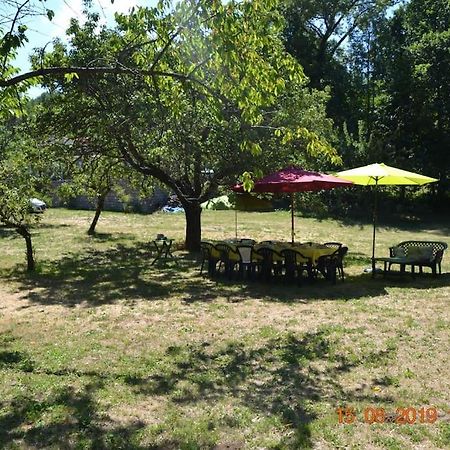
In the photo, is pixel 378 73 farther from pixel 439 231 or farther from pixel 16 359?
pixel 16 359

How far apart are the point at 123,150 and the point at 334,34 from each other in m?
28.4

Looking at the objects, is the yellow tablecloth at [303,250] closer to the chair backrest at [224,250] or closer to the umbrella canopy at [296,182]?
the chair backrest at [224,250]

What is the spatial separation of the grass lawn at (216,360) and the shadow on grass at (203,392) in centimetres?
2

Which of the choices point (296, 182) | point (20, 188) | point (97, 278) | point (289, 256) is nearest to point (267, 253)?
point (289, 256)

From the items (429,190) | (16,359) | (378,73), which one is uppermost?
(378,73)

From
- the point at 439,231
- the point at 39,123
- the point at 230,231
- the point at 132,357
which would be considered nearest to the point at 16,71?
the point at 132,357

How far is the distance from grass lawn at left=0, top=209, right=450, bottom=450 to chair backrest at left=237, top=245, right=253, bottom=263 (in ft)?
1.88

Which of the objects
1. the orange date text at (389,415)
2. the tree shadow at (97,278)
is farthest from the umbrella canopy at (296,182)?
the orange date text at (389,415)

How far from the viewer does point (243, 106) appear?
5832mm

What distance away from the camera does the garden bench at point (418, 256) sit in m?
10.9

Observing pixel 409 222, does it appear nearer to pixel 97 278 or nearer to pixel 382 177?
pixel 382 177

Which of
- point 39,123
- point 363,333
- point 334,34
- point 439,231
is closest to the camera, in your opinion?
point 363,333

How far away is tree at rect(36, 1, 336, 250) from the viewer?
5672 mm

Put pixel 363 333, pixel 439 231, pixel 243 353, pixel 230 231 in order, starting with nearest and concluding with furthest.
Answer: pixel 243 353
pixel 363 333
pixel 230 231
pixel 439 231
